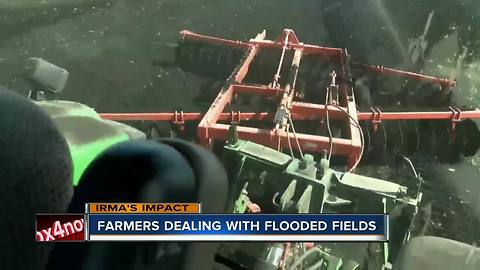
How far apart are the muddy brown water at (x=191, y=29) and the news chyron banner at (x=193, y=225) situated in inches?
15.1

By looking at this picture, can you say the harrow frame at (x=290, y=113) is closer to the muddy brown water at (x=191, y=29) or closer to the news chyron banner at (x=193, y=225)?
the muddy brown water at (x=191, y=29)

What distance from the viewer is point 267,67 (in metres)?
3.53

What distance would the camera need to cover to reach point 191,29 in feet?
6.15

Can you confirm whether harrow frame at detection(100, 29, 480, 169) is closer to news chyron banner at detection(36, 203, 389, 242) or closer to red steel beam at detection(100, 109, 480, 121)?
red steel beam at detection(100, 109, 480, 121)

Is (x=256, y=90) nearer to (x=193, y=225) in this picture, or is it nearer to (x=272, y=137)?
(x=272, y=137)

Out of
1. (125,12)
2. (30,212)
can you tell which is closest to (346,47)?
(125,12)

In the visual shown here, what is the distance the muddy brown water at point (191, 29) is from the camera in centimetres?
169

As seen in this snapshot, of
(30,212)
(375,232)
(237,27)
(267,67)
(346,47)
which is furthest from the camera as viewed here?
(267,67)

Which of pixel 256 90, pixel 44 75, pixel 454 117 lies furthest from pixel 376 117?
pixel 44 75

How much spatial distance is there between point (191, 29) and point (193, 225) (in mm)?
760

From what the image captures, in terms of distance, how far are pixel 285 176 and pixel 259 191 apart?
100 millimetres

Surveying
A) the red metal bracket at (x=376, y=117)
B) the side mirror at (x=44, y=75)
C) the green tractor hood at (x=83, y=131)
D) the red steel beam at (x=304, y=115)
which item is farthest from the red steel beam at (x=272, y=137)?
the red metal bracket at (x=376, y=117)

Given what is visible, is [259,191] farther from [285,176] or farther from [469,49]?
[469,49]

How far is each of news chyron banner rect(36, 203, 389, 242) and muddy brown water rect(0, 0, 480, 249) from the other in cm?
38
